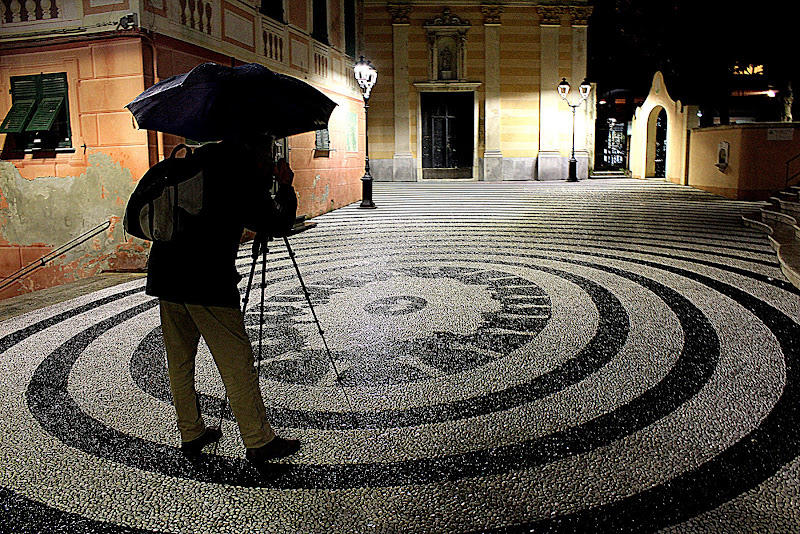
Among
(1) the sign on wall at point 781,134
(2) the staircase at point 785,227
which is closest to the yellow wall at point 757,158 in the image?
(1) the sign on wall at point 781,134

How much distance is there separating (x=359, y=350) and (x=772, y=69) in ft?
59.0

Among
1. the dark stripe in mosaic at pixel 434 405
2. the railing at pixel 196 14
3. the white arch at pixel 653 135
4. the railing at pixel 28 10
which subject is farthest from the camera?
the white arch at pixel 653 135

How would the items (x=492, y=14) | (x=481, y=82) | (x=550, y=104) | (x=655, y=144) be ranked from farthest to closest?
(x=655, y=144), (x=550, y=104), (x=481, y=82), (x=492, y=14)

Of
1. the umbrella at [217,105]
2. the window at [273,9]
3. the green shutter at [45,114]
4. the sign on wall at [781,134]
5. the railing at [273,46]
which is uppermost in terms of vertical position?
the window at [273,9]

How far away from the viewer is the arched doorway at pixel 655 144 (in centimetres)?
2356

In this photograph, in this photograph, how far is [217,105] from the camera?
264 centimetres

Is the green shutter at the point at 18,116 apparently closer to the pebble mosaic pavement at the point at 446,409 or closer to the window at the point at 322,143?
the pebble mosaic pavement at the point at 446,409

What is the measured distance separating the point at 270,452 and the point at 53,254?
6.20 metres

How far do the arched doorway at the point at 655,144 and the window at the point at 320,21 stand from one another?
14.3 metres

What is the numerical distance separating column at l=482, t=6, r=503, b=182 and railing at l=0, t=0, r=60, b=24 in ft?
58.9

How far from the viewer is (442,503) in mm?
2379

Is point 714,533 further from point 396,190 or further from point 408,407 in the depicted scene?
point 396,190

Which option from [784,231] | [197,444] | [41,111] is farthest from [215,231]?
[784,231]

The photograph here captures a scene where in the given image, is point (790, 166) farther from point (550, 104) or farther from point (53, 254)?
point (53, 254)
